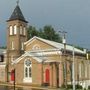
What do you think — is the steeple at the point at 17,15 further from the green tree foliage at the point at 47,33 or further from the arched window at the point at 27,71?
the green tree foliage at the point at 47,33

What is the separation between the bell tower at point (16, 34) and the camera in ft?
205

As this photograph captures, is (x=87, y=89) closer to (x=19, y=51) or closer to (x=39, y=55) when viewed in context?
(x=39, y=55)

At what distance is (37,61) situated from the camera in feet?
182

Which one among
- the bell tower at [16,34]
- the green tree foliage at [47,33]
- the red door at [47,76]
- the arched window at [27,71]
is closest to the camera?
the red door at [47,76]

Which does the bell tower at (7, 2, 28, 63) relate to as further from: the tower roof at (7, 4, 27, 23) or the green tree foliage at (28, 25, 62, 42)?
the green tree foliage at (28, 25, 62, 42)

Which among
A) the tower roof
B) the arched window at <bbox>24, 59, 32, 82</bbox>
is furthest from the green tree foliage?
the arched window at <bbox>24, 59, 32, 82</bbox>

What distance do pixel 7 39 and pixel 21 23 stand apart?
175 inches

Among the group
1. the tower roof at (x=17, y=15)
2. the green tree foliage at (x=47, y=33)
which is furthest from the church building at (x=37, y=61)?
the green tree foliage at (x=47, y=33)

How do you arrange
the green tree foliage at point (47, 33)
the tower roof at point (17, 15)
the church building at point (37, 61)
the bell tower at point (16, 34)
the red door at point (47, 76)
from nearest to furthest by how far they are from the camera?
the church building at point (37, 61) < the red door at point (47, 76) < the bell tower at point (16, 34) < the tower roof at point (17, 15) < the green tree foliage at point (47, 33)

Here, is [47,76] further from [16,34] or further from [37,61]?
[16,34]

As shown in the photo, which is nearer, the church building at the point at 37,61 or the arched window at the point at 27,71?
the church building at the point at 37,61

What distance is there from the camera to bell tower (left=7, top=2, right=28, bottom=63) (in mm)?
62594

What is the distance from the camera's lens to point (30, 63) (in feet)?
187

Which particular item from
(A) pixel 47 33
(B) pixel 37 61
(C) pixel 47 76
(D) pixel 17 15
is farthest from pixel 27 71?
(A) pixel 47 33
